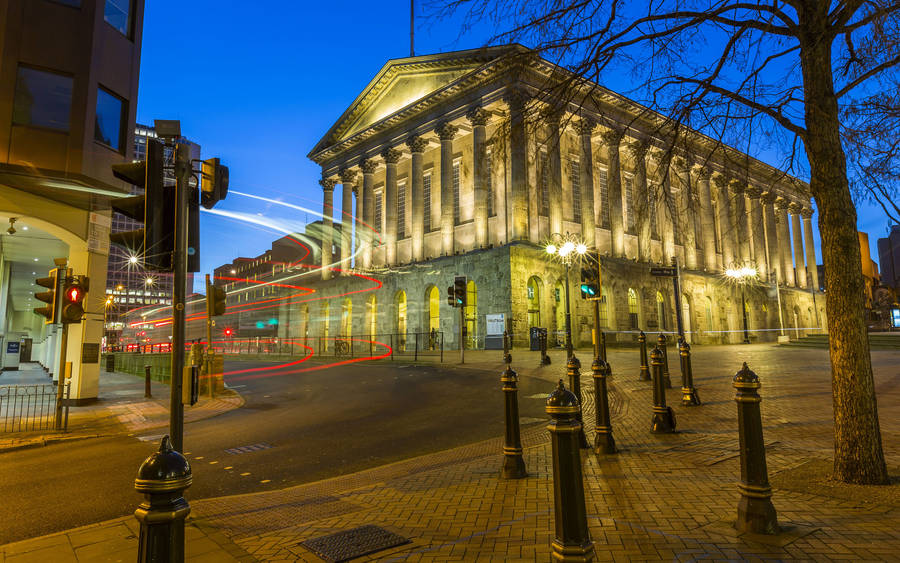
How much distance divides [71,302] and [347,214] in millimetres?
42676

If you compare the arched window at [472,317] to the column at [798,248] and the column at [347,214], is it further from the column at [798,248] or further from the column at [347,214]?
the column at [798,248]

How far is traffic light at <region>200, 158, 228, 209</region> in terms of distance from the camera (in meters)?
5.53

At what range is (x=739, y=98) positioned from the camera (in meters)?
5.63

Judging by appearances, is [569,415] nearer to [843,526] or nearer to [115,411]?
[843,526]

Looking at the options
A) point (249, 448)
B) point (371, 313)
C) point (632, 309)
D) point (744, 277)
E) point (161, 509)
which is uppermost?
point (744, 277)

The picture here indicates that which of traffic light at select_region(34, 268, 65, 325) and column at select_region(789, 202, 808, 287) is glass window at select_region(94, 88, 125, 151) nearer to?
traffic light at select_region(34, 268, 65, 325)

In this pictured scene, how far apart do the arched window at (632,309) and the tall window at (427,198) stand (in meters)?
18.9

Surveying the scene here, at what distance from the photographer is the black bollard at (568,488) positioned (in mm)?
2934

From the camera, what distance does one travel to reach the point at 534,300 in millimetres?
37625

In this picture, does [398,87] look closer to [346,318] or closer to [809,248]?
[346,318]

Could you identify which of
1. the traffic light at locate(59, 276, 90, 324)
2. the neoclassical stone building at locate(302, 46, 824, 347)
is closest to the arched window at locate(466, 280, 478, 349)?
the neoclassical stone building at locate(302, 46, 824, 347)

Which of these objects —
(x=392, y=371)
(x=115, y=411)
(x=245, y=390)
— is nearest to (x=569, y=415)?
(x=115, y=411)

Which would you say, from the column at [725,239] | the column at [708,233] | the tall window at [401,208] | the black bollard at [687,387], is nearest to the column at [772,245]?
the column at [725,239]

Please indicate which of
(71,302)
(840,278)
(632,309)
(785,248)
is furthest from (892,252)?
(785,248)
